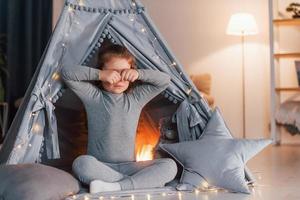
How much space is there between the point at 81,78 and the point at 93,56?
391 mm

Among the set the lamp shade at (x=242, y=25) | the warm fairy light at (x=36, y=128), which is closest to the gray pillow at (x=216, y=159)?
the warm fairy light at (x=36, y=128)

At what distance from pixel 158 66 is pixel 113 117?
0.36m

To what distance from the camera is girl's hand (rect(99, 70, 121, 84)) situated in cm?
215

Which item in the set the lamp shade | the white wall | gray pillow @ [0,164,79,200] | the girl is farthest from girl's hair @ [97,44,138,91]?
the white wall

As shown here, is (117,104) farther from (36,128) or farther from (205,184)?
(205,184)

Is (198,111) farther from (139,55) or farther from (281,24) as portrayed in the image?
(281,24)

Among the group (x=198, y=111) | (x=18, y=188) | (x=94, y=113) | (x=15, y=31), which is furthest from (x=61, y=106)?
(x=15, y=31)

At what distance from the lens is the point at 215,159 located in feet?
6.67

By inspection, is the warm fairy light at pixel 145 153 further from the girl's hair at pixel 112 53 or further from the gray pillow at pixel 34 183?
the gray pillow at pixel 34 183

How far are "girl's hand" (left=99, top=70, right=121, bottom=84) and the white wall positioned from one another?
3.00m

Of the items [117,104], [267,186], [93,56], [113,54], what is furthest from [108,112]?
[267,186]

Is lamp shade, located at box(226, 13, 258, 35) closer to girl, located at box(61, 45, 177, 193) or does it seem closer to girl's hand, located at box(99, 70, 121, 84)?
girl, located at box(61, 45, 177, 193)

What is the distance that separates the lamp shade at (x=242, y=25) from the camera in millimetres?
4617

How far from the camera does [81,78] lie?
215 cm
